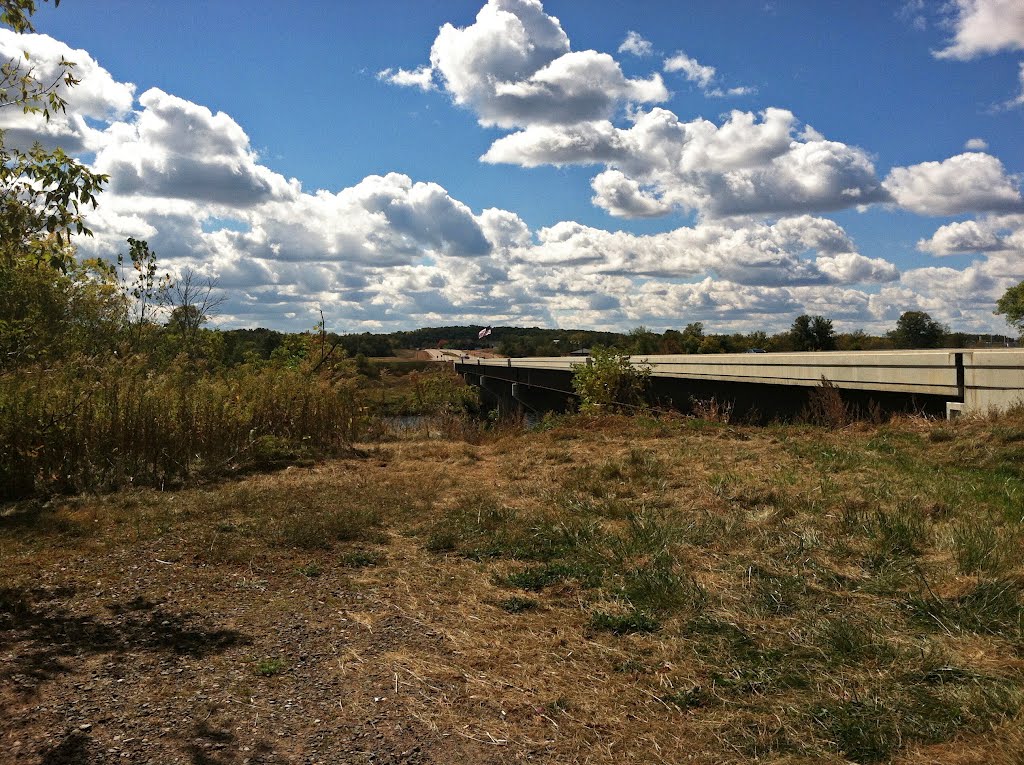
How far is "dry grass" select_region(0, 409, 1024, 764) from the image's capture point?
327cm

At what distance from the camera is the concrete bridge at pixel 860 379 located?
11.1 metres

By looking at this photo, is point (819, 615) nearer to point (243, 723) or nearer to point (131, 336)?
point (243, 723)

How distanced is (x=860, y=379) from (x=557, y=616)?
35.4ft

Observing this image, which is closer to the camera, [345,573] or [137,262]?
[345,573]

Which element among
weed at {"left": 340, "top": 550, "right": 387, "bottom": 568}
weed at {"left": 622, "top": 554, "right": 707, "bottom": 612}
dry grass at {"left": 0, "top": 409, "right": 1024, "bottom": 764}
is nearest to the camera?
dry grass at {"left": 0, "top": 409, "right": 1024, "bottom": 764}

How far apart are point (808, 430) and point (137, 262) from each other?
1395 cm

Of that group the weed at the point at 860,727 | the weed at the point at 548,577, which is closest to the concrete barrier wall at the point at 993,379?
the weed at the point at 548,577

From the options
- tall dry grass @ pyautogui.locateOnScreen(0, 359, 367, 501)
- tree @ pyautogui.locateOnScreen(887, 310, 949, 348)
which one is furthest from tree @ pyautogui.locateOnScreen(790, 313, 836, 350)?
tall dry grass @ pyautogui.locateOnScreen(0, 359, 367, 501)

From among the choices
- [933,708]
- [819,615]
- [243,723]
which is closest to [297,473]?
[243,723]

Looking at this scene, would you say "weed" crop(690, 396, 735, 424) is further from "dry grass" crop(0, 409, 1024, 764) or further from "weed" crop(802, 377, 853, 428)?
"dry grass" crop(0, 409, 1024, 764)

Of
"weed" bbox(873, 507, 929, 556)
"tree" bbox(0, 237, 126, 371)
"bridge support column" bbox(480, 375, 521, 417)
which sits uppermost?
"tree" bbox(0, 237, 126, 371)

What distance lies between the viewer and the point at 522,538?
6.50 metres

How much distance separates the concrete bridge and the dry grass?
3051 millimetres

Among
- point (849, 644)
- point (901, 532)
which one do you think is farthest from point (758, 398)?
point (849, 644)
